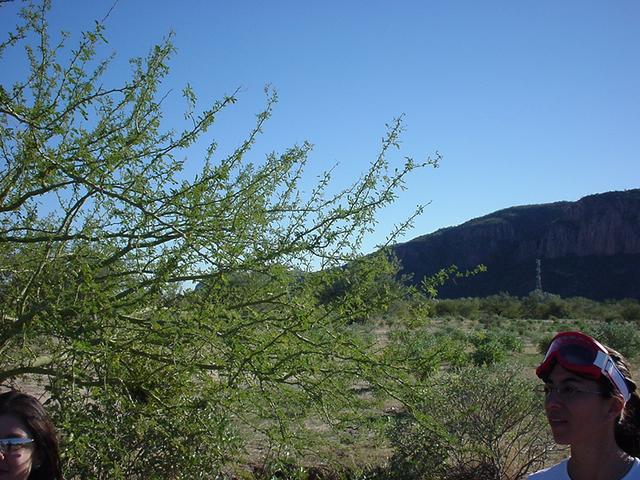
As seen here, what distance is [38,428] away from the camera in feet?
6.68

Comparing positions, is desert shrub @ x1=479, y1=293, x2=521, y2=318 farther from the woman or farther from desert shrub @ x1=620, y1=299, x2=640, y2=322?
the woman

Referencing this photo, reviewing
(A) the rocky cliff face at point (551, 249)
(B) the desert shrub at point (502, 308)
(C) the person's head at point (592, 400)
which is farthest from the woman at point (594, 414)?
(A) the rocky cliff face at point (551, 249)

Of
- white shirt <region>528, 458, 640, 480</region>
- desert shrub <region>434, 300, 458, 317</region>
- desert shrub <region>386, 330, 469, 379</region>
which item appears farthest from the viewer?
desert shrub <region>434, 300, 458, 317</region>

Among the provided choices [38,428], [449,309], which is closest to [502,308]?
[449,309]

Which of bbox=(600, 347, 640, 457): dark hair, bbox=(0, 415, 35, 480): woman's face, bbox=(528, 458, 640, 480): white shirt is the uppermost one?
bbox=(0, 415, 35, 480): woman's face

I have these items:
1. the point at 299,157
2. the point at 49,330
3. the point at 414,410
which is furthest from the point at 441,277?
the point at 49,330

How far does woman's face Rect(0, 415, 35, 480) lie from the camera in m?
1.96

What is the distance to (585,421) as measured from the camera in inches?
73.9

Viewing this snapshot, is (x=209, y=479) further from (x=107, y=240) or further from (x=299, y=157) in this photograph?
(x=299, y=157)

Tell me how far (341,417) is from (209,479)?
88 cm

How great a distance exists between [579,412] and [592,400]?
53mm

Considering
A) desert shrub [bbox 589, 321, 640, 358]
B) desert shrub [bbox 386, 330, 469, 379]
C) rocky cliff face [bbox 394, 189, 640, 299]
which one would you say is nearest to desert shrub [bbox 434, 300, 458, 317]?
rocky cliff face [bbox 394, 189, 640, 299]

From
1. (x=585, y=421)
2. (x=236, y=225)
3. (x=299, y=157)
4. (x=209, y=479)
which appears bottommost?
(x=209, y=479)

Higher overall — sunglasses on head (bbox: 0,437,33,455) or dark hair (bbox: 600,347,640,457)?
sunglasses on head (bbox: 0,437,33,455)
